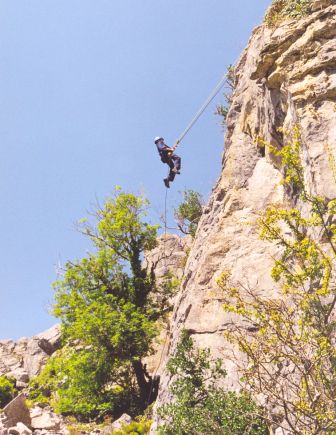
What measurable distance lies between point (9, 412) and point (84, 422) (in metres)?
3.79

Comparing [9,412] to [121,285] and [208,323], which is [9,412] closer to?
[121,285]

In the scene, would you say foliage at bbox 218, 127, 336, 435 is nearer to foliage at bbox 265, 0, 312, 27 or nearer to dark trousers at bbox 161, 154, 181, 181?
foliage at bbox 265, 0, 312, 27

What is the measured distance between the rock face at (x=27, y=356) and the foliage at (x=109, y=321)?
6315mm

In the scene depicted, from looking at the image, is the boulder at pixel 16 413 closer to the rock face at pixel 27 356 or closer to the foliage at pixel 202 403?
the foliage at pixel 202 403

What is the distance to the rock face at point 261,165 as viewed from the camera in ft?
34.3

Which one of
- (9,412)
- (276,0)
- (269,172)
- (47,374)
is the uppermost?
(276,0)

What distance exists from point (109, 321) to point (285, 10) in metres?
15.0

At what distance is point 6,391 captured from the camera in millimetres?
24000

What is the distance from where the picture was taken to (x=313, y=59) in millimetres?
11852

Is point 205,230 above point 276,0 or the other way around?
the other way around

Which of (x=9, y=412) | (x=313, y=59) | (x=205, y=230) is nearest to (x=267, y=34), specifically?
(x=313, y=59)

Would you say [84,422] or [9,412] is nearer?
[9,412]

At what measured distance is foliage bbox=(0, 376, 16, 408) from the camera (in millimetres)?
23500

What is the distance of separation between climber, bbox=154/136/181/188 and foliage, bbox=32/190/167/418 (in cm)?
442
